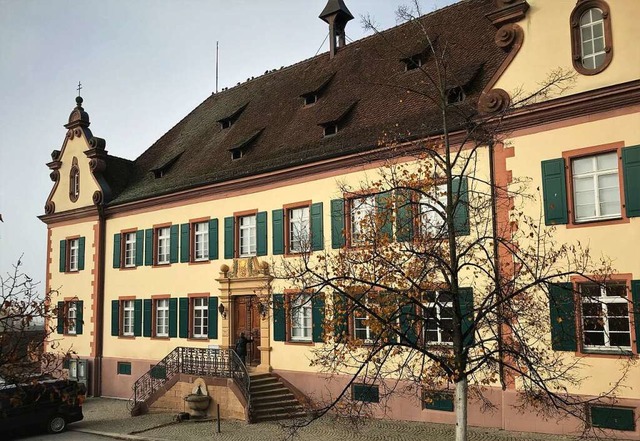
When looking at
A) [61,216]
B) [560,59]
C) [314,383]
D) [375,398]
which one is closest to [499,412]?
[375,398]

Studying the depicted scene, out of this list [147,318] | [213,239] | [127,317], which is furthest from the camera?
[127,317]

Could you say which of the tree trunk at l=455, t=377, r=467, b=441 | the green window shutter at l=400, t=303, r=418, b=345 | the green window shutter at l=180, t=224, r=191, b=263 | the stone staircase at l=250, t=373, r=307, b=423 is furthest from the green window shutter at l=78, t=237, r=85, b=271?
the tree trunk at l=455, t=377, r=467, b=441

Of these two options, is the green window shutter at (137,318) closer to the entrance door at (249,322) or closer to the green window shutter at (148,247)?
the green window shutter at (148,247)

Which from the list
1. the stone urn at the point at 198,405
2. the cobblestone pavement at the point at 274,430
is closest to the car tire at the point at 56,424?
the cobblestone pavement at the point at 274,430

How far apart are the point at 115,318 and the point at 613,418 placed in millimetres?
18044

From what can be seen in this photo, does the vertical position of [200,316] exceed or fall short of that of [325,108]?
it falls short

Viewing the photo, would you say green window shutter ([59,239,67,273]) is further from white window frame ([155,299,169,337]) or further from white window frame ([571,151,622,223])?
white window frame ([571,151,622,223])

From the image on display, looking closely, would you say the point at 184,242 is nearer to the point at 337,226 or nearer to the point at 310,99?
the point at 310,99

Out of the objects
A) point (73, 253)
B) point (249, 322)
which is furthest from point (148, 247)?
point (249, 322)

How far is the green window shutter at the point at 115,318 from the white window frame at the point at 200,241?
484cm

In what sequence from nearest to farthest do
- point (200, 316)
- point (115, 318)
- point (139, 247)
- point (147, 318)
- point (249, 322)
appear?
point (249, 322) → point (200, 316) → point (147, 318) → point (139, 247) → point (115, 318)

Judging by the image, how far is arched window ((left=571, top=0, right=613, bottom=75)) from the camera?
12836 mm

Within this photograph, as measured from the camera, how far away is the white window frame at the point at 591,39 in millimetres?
12930

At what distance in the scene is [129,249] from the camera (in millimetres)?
24016
